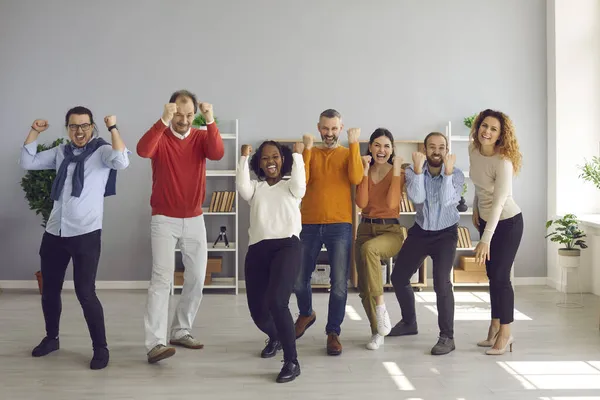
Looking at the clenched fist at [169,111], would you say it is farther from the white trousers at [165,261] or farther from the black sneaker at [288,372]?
the black sneaker at [288,372]

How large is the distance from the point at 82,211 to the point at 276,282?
4.01 ft

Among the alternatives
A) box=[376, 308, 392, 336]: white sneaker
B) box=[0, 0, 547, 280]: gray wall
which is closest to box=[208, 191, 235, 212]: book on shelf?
box=[0, 0, 547, 280]: gray wall

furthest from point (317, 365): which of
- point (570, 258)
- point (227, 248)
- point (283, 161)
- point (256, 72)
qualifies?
point (256, 72)

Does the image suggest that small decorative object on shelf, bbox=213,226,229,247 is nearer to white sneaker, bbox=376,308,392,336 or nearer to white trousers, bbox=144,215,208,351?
white trousers, bbox=144,215,208,351

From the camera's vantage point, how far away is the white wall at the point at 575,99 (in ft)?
22.8

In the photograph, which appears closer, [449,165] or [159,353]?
[159,353]

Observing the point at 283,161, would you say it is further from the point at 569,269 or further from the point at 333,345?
the point at 569,269

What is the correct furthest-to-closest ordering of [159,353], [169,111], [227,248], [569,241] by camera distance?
[227,248] → [569,241] → [159,353] → [169,111]

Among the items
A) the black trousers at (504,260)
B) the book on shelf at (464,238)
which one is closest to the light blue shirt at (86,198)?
the black trousers at (504,260)

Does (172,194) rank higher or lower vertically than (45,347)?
higher

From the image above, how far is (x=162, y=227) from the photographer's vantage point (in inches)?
170

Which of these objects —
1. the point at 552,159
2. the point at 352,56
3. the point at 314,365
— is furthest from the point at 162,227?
the point at 552,159

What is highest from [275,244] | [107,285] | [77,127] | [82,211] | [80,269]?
[77,127]

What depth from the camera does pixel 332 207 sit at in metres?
4.47
